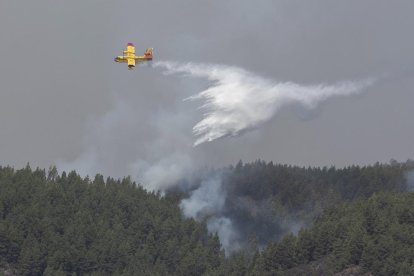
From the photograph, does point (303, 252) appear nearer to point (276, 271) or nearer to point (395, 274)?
point (276, 271)

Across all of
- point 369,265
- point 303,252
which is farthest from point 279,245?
point 369,265

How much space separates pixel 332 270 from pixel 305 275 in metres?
4.15

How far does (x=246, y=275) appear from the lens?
649 ft

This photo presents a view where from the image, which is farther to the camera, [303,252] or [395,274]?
[303,252]

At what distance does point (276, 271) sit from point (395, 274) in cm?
2028

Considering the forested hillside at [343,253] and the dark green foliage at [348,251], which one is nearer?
the dark green foliage at [348,251]

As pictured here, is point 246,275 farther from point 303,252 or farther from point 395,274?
point 395,274

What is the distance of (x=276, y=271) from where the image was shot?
194750 mm

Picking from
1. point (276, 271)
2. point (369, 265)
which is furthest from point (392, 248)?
point (276, 271)

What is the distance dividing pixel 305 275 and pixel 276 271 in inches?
233

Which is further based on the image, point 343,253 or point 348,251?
point 343,253

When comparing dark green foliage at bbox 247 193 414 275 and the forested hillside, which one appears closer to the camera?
dark green foliage at bbox 247 193 414 275

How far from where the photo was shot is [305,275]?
190 metres

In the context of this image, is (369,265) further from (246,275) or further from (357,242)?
(246,275)
